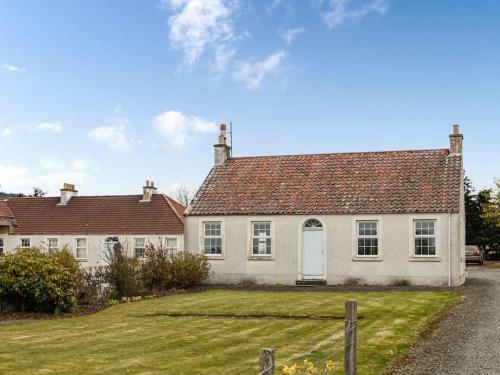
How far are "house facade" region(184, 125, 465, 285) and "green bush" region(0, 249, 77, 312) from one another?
1018cm

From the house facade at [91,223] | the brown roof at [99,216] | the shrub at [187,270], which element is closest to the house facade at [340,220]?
the shrub at [187,270]

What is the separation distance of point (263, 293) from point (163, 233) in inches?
561

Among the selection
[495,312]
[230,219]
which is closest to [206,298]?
[230,219]

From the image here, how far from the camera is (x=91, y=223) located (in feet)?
131

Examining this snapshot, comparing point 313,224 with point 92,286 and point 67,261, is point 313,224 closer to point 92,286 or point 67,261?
point 92,286

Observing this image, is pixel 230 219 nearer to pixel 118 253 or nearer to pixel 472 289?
pixel 118 253

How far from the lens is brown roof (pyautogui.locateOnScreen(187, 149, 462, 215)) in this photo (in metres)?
28.1

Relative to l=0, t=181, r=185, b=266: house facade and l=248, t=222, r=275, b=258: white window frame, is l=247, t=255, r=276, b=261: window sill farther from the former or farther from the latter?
l=0, t=181, r=185, b=266: house facade

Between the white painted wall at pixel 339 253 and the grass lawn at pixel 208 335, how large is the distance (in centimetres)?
427

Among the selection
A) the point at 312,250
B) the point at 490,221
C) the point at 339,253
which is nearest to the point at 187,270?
the point at 312,250

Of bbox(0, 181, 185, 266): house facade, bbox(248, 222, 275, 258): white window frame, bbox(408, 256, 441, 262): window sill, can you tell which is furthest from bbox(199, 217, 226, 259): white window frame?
bbox(408, 256, 441, 262): window sill

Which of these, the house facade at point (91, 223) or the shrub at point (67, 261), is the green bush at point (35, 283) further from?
the house facade at point (91, 223)

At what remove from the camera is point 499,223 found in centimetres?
4769

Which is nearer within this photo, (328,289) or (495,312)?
(495,312)
